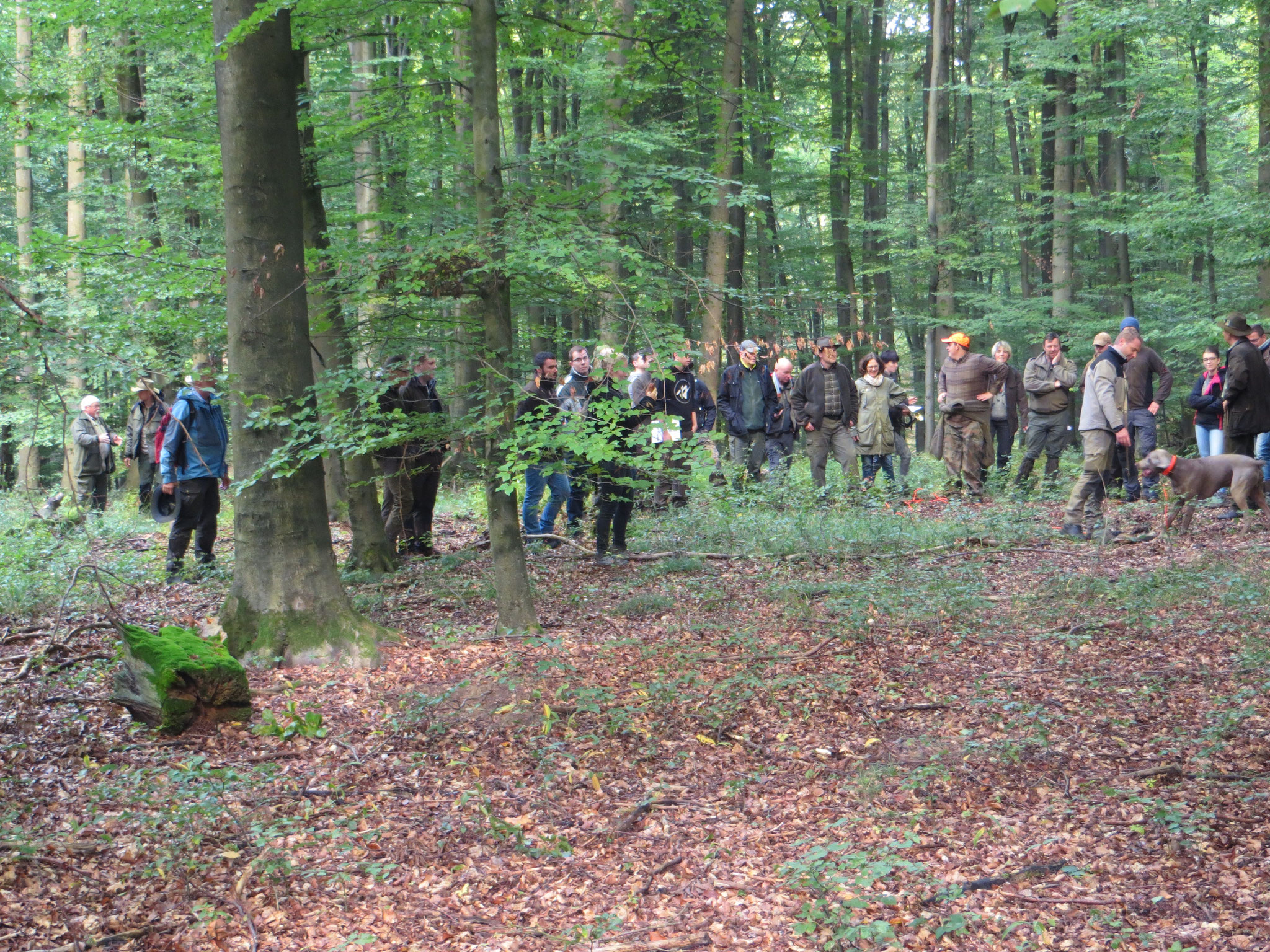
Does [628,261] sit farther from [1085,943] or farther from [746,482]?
[746,482]

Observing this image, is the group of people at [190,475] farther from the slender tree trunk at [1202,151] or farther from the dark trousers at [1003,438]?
the slender tree trunk at [1202,151]

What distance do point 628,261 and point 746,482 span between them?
6.20 metres

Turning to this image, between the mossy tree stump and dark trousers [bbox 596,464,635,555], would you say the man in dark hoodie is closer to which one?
dark trousers [bbox 596,464,635,555]

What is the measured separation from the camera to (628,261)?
18.3 ft

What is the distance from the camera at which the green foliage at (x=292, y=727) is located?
4.96 m

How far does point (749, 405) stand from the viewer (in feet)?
40.6

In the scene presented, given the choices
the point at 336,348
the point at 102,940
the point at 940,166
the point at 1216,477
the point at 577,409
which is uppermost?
the point at 940,166

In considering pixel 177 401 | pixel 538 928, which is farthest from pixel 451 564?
pixel 538 928

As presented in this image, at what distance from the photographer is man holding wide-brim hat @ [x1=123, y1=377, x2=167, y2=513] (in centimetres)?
1198

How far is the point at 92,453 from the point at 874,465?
10910mm

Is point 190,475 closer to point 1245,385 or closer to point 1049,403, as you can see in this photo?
point 1049,403

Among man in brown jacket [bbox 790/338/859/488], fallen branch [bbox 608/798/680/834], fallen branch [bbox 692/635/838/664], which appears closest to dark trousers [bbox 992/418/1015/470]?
man in brown jacket [bbox 790/338/859/488]

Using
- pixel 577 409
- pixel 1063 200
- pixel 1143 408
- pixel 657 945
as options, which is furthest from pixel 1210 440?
pixel 657 945

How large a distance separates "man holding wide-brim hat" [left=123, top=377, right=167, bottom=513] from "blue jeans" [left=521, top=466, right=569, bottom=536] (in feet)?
14.3
